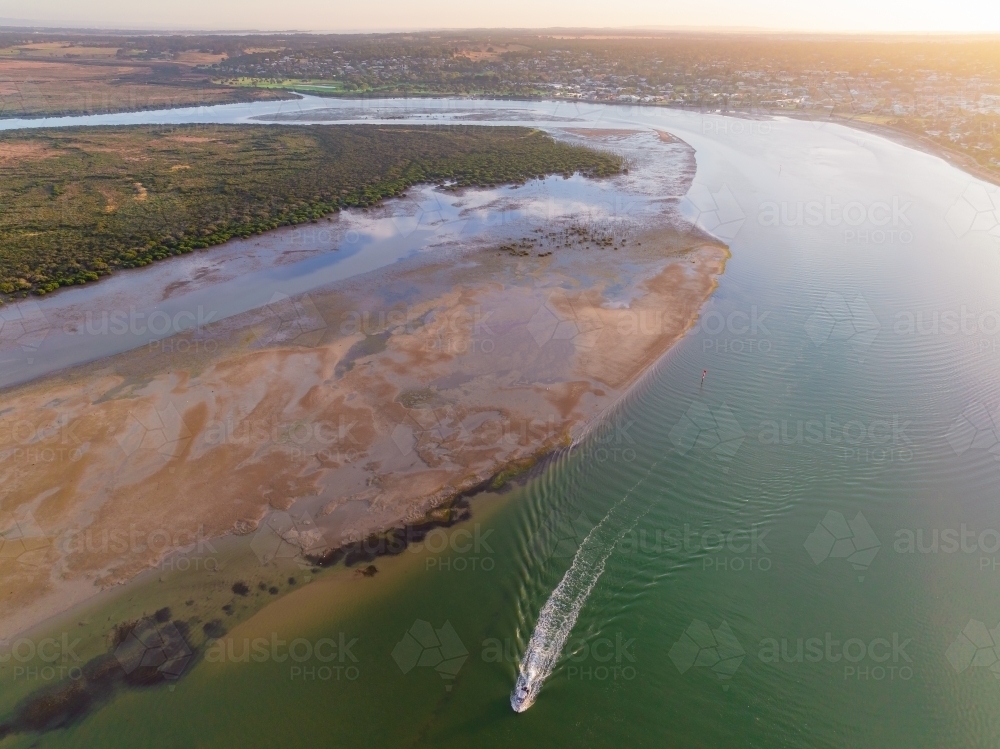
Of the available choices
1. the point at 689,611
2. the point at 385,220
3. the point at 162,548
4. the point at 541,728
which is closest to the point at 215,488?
the point at 162,548

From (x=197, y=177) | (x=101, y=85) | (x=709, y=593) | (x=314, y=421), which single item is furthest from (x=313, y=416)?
(x=101, y=85)

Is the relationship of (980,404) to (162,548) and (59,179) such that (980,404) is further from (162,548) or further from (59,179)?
(59,179)

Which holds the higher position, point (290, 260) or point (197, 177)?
point (197, 177)

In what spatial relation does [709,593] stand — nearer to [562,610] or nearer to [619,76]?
[562,610]

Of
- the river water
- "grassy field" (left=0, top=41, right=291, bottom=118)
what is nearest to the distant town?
"grassy field" (left=0, top=41, right=291, bottom=118)

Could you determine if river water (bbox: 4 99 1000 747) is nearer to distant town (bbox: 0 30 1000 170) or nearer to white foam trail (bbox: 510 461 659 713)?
white foam trail (bbox: 510 461 659 713)

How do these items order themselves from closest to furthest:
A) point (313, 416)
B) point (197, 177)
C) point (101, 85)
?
Answer: point (313, 416) < point (197, 177) < point (101, 85)
